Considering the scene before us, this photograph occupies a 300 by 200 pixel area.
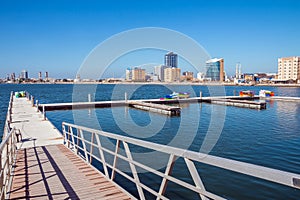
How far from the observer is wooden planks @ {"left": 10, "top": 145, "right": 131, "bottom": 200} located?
4.12m

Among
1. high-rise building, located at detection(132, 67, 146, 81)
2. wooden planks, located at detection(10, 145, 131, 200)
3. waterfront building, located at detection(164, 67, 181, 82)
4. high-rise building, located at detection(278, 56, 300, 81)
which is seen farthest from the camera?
high-rise building, located at detection(278, 56, 300, 81)

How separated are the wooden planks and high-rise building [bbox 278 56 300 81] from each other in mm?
143093

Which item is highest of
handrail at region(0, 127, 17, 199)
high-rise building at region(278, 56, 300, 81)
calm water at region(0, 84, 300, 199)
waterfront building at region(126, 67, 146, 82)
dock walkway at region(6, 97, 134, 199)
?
high-rise building at region(278, 56, 300, 81)

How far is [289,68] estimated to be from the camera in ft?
425

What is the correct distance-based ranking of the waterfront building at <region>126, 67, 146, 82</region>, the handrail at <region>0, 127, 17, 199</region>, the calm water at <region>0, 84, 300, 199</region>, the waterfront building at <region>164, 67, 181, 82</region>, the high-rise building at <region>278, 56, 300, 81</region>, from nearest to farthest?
the handrail at <region>0, 127, 17, 199</region> → the calm water at <region>0, 84, 300, 199</region> → the waterfront building at <region>126, 67, 146, 82</region> → the waterfront building at <region>164, 67, 181, 82</region> → the high-rise building at <region>278, 56, 300, 81</region>

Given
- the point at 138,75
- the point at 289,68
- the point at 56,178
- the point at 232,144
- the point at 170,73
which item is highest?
the point at 289,68

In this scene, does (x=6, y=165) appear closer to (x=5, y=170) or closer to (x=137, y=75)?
(x=5, y=170)

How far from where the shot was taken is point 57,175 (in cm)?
519

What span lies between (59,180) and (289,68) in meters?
147

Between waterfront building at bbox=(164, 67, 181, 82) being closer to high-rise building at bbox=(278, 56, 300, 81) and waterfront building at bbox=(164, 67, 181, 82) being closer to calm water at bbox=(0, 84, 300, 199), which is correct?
calm water at bbox=(0, 84, 300, 199)

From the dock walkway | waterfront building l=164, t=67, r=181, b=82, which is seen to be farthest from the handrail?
waterfront building l=164, t=67, r=181, b=82

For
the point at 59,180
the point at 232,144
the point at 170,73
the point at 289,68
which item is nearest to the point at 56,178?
the point at 59,180

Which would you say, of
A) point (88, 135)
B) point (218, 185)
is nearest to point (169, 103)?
point (88, 135)

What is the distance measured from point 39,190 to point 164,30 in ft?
35.8
